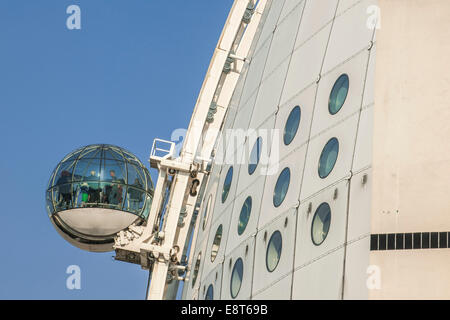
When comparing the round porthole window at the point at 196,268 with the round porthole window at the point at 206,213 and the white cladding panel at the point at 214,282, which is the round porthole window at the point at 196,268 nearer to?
the round porthole window at the point at 206,213

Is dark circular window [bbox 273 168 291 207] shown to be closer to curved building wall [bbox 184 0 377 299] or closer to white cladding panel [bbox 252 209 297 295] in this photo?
curved building wall [bbox 184 0 377 299]

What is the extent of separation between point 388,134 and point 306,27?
775cm

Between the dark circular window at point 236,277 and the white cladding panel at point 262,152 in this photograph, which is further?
the white cladding panel at point 262,152

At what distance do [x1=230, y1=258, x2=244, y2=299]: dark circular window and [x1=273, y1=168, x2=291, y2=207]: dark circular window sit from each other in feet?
6.82

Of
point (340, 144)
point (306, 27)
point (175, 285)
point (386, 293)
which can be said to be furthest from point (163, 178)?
point (386, 293)

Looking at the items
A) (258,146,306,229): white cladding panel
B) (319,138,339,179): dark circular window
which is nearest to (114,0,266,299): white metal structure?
(258,146,306,229): white cladding panel

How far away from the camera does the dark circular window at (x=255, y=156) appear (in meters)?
29.3

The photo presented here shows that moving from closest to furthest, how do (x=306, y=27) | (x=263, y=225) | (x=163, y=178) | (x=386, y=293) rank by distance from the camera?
(x=386, y=293)
(x=263, y=225)
(x=306, y=27)
(x=163, y=178)

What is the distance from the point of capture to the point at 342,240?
2303cm

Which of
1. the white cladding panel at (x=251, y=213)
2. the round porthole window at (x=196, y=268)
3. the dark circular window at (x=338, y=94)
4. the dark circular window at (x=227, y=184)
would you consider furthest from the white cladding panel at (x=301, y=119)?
the round porthole window at (x=196, y=268)

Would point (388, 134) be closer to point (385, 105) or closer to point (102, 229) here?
point (385, 105)

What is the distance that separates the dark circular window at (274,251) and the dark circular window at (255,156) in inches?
131

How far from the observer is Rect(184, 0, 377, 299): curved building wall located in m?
23.4
